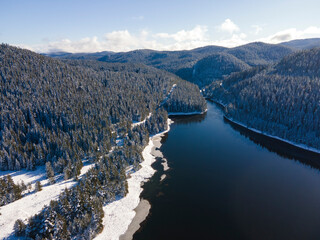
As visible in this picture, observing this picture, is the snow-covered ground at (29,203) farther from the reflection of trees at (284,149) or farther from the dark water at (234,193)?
the reflection of trees at (284,149)

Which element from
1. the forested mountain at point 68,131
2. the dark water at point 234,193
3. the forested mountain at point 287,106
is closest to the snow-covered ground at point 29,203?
the forested mountain at point 68,131

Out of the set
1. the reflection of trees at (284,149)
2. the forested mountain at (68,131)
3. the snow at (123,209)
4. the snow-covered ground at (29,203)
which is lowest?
the reflection of trees at (284,149)

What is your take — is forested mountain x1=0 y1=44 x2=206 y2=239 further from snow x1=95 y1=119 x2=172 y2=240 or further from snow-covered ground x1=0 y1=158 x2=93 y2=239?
snow-covered ground x1=0 y1=158 x2=93 y2=239

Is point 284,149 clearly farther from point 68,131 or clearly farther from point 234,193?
point 68,131

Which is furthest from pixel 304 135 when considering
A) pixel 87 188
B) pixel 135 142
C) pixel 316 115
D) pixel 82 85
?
pixel 82 85

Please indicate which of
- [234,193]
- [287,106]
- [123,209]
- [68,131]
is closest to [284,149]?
[287,106]

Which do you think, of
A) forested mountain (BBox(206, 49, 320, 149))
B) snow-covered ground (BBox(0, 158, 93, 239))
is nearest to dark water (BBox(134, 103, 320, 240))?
forested mountain (BBox(206, 49, 320, 149))

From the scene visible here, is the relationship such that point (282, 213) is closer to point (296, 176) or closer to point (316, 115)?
point (296, 176)
